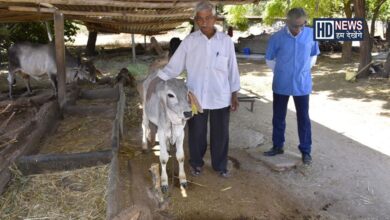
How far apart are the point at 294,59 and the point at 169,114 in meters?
1.83

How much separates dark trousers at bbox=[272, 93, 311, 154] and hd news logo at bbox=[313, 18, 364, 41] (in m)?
1.04

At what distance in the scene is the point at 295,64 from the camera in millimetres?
4895

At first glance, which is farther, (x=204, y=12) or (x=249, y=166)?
(x=249, y=166)

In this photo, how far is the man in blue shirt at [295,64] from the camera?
4.83 meters

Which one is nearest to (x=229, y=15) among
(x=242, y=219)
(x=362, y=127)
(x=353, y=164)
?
(x=362, y=127)

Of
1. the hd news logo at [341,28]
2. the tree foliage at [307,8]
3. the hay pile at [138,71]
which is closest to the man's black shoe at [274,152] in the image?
the hd news logo at [341,28]

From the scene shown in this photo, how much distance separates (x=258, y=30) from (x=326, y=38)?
75.7 feet

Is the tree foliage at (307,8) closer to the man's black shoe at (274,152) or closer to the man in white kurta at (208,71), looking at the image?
the man's black shoe at (274,152)

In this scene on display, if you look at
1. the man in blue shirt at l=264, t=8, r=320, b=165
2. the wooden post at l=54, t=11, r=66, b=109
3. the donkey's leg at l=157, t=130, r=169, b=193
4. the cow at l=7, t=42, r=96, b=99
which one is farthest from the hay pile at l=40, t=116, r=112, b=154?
the man in blue shirt at l=264, t=8, r=320, b=165

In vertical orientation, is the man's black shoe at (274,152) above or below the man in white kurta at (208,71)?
below

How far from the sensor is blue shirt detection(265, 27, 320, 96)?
485cm

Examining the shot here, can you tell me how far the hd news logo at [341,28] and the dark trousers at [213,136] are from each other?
1.94m

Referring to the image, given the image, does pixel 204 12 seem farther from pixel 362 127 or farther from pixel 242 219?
pixel 362 127

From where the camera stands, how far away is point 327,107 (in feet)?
27.7
